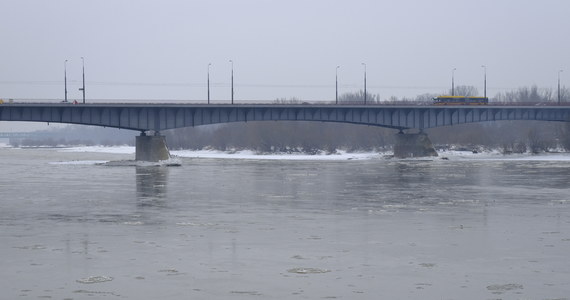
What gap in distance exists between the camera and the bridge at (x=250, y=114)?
3474 inches

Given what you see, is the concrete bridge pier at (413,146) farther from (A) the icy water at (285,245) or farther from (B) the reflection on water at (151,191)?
(A) the icy water at (285,245)

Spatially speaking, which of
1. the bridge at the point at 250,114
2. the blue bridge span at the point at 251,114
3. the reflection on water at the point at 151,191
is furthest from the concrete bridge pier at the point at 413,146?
the reflection on water at the point at 151,191

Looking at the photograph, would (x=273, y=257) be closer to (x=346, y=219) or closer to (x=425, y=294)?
(x=425, y=294)

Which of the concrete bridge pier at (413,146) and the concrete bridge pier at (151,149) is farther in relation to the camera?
the concrete bridge pier at (413,146)

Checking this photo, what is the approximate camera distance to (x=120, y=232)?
24594mm

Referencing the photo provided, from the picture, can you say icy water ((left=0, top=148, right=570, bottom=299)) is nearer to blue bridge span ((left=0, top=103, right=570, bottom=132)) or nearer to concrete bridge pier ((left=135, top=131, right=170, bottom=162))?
concrete bridge pier ((left=135, top=131, right=170, bottom=162))

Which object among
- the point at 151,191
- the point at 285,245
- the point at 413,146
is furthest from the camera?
the point at 413,146

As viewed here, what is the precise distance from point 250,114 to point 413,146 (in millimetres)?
21901

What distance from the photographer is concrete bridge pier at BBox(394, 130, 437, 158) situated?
10369 centimetres

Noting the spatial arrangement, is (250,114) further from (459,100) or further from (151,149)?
(459,100)

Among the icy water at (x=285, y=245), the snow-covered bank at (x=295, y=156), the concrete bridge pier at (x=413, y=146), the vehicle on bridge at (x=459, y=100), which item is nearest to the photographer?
the icy water at (x=285, y=245)

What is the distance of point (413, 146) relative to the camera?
343 ft

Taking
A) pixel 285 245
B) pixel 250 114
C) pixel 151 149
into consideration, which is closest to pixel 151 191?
pixel 285 245

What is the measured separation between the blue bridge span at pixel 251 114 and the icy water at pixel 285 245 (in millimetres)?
49078
